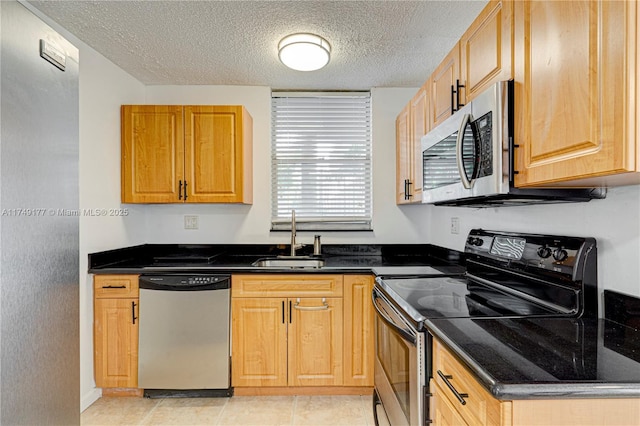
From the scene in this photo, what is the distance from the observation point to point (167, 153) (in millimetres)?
2748

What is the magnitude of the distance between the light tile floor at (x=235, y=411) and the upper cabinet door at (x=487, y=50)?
6.38 ft

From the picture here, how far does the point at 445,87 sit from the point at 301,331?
5.68 feet

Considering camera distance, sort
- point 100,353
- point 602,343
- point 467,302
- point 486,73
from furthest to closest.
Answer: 1. point 100,353
2. point 467,302
3. point 486,73
4. point 602,343

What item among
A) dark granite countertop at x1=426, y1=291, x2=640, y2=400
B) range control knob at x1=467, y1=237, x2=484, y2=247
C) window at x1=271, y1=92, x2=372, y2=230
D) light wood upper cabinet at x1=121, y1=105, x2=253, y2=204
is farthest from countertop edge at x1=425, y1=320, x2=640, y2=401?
window at x1=271, y1=92, x2=372, y2=230

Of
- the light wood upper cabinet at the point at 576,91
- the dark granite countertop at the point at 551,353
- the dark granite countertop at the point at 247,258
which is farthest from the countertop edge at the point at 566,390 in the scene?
the dark granite countertop at the point at 247,258

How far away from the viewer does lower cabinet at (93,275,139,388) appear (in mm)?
2451

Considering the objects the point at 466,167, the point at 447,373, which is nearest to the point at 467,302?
the point at 447,373

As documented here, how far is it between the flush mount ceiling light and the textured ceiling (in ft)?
0.15

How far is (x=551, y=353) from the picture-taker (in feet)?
3.25

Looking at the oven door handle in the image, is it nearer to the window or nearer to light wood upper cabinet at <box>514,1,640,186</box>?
light wood upper cabinet at <box>514,1,640,186</box>

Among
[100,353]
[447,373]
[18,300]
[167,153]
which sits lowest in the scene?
[100,353]

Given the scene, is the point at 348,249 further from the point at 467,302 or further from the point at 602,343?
the point at 602,343

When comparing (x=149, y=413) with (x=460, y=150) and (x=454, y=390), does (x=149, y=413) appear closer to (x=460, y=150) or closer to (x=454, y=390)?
(x=454, y=390)

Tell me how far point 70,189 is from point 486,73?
4.96 ft
